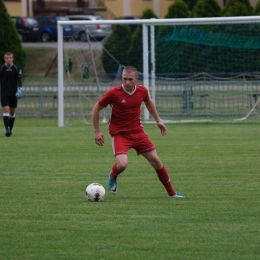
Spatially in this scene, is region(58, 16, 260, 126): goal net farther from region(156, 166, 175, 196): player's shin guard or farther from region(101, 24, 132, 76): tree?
region(156, 166, 175, 196): player's shin guard

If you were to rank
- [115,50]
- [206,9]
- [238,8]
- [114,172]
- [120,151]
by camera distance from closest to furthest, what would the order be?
[120,151] → [114,172] → [238,8] → [115,50] → [206,9]

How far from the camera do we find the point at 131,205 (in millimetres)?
9641

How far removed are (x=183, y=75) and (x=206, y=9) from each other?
9.21m

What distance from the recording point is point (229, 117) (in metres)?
24.5

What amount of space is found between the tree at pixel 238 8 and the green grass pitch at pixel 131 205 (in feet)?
51.1

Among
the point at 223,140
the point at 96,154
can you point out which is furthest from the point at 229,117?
the point at 96,154

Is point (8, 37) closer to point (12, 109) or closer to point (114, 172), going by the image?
point (12, 109)

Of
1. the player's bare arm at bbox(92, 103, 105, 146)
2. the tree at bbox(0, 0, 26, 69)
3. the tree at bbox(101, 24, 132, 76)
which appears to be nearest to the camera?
the player's bare arm at bbox(92, 103, 105, 146)

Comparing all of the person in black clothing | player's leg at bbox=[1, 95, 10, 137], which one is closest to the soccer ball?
player's leg at bbox=[1, 95, 10, 137]

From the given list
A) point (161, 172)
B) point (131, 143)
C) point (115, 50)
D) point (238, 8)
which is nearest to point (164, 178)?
point (161, 172)

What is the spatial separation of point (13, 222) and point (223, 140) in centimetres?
1040

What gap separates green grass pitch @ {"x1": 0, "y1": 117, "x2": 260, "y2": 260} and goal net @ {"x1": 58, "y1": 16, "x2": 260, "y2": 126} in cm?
612

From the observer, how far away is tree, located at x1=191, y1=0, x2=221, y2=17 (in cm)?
3509

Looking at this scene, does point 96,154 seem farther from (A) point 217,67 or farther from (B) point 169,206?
(A) point 217,67
